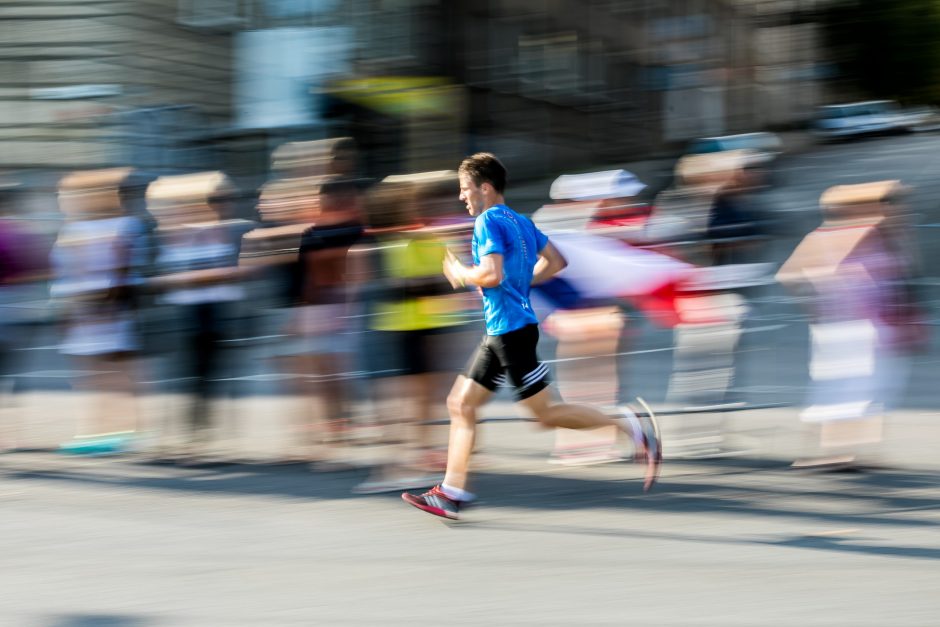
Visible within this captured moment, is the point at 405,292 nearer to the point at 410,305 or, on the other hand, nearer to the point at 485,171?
the point at 410,305

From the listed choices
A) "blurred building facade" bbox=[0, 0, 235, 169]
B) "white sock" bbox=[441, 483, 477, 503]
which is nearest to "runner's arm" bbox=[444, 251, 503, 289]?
"white sock" bbox=[441, 483, 477, 503]

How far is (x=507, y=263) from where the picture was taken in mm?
5848

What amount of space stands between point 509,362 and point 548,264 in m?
0.63

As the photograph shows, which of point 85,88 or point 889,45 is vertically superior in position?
point 889,45

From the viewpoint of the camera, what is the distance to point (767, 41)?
177ft

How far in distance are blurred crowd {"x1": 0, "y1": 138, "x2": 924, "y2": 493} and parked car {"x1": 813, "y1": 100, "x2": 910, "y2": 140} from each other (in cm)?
3290

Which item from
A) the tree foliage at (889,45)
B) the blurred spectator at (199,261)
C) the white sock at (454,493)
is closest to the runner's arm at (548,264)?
the white sock at (454,493)

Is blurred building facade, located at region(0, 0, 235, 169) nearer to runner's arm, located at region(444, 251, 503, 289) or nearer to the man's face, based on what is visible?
the man's face

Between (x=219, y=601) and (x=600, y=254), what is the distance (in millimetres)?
3161

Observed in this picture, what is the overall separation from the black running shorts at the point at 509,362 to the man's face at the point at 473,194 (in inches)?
23.5

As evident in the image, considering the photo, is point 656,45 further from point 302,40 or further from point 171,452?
point 171,452

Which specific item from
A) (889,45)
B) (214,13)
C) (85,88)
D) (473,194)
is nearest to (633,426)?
(473,194)

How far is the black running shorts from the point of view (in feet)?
19.2

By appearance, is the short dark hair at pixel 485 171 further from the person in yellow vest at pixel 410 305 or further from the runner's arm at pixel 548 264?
the person in yellow vest at pixel 410 305
